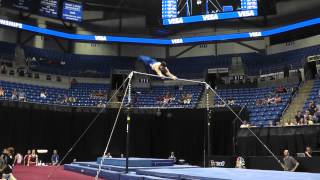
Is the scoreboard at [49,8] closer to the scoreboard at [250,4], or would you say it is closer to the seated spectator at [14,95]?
the seated spectator at [14,95]

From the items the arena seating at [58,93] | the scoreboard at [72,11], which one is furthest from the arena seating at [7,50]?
the scoreboard at [72,11]

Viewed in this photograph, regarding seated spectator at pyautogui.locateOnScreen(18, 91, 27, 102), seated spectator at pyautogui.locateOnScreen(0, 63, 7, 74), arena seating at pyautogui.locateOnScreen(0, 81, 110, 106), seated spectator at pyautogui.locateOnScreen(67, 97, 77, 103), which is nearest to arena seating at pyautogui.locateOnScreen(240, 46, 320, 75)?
arena seating at pyautogui.locateOnScreen(0, 81, 110, 106)

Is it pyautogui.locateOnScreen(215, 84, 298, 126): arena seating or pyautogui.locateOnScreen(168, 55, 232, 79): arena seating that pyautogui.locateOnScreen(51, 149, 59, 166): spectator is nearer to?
pyautogui.locateOnScreen(215, 84, 298, 126): arena seating

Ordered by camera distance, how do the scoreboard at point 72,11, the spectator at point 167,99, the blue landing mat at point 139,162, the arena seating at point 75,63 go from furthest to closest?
the arena seating at point 75,63 → the scoreboard at point 72,11 → the spectator at point 167,99 → the blue landing mat at point 139,162

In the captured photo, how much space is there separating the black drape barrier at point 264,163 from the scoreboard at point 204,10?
11.2m

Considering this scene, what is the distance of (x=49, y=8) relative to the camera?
90.3 feet

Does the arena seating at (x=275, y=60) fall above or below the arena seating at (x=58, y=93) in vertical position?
above

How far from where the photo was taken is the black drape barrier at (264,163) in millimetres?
12750

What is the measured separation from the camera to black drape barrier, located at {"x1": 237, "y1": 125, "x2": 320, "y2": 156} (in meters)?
14.9

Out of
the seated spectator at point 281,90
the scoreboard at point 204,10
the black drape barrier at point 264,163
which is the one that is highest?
the scoreboard at point 204,10

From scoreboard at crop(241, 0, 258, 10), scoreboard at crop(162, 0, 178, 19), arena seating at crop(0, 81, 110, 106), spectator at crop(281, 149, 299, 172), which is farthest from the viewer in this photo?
scoreboard at crop(162, 0, 178, 19)

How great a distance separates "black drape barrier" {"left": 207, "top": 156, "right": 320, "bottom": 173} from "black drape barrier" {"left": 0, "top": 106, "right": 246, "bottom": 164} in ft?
20.2

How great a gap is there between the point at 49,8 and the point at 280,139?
1907 cm

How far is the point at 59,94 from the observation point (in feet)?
88.7
